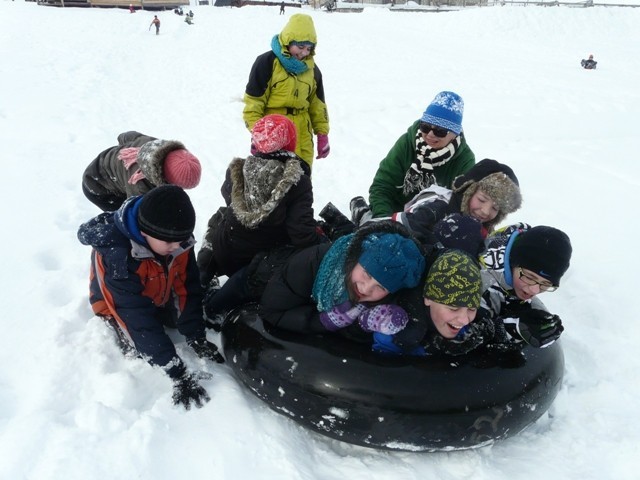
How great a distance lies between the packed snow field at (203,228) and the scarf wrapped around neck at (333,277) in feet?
2.38

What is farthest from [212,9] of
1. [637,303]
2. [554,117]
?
[637,303]

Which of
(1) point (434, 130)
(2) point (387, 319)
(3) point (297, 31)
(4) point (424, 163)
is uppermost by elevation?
(3) point (297, 31)

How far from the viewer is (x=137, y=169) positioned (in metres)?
3.07

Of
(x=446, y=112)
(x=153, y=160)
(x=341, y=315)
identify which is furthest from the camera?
(x=446, y=112)

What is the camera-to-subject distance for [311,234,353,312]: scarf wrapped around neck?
8.18 ft

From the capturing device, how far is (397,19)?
27656 millimetres

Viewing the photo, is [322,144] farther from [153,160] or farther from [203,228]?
[153,160]

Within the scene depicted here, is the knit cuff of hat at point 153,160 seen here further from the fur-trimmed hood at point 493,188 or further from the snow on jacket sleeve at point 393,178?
the fur-trimmed hood at point 493,188

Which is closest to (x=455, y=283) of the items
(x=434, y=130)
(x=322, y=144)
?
(x=434, y=130)

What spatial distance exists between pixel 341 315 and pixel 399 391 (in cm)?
48

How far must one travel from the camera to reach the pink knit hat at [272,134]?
296 cm

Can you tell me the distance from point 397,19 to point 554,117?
21906 millimetres

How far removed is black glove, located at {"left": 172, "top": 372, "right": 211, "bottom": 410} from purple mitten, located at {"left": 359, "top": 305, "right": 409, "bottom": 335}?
0.98 m

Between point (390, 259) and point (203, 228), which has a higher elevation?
point (390, 259)
